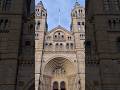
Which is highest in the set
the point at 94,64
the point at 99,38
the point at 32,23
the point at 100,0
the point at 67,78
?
the point at 100,0

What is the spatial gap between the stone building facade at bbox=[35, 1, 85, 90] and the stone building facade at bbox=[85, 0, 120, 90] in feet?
24.2

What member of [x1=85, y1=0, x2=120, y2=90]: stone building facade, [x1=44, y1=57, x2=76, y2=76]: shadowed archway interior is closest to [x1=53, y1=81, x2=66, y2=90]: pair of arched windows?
[x1=44, y1=57, x2=76, y2=76]: shadowed archway interior

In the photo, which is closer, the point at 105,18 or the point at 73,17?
the point at 105,18

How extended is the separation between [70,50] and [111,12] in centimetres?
1140

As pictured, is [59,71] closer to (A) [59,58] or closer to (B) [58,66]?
(B) [58,66]

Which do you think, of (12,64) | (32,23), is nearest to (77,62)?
(32,23)

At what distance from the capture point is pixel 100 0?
2012 centimetres

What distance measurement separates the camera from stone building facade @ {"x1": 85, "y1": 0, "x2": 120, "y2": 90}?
1705 cm

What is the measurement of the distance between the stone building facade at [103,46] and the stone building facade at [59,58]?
7378mm

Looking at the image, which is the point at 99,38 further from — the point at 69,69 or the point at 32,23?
the point at 69,69

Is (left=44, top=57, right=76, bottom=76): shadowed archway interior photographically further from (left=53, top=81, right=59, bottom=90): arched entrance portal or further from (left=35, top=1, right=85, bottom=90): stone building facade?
(left=53, top=81, right=59, bottom=90): arched entrance portal

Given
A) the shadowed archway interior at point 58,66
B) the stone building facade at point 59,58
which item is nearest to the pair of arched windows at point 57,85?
the stone building facade at point 59,58

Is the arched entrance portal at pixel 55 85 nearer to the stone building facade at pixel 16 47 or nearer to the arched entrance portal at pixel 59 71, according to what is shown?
the arched entrance portal at pixel 59 71

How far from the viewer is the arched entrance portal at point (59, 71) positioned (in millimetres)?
28731
